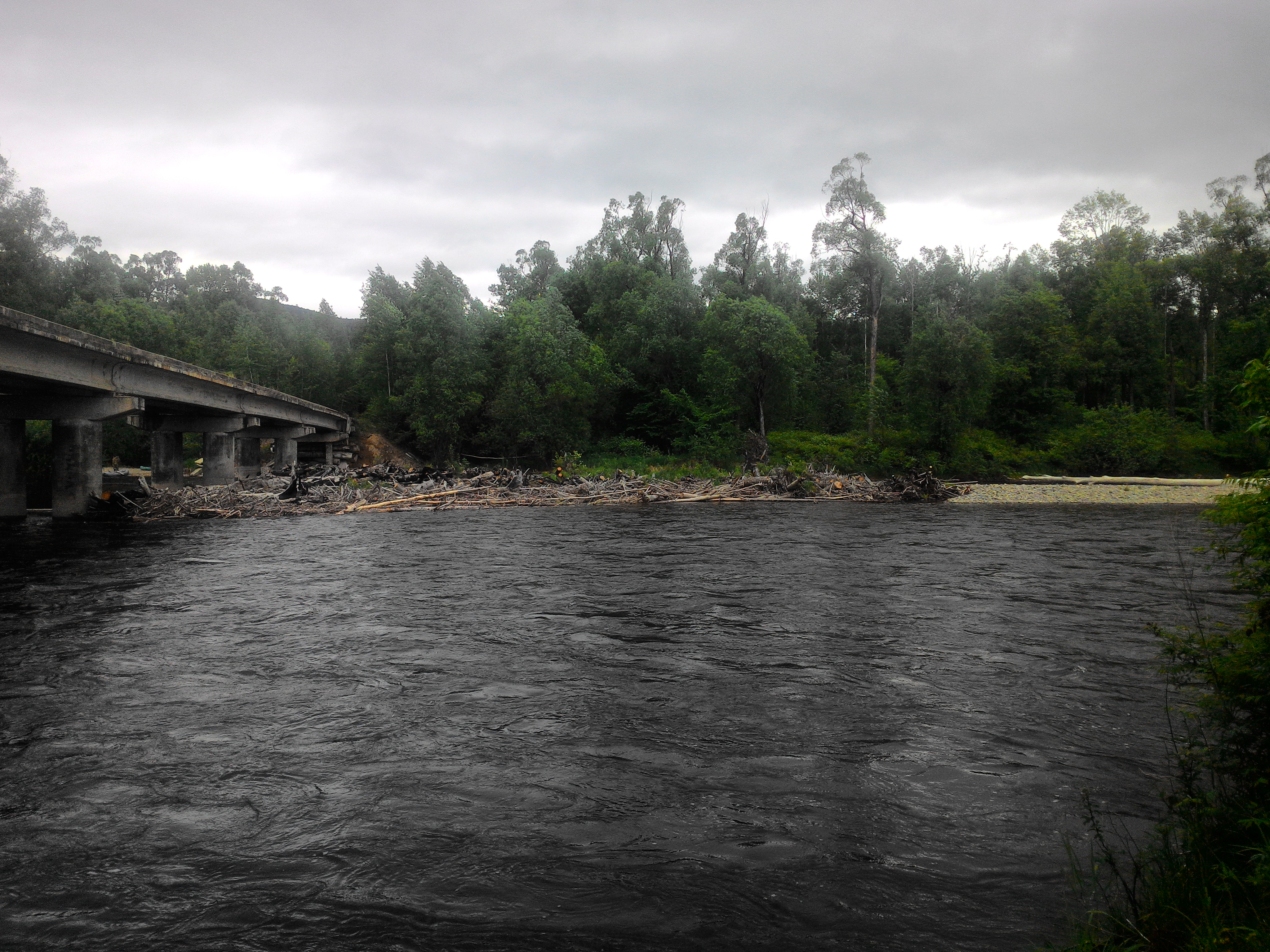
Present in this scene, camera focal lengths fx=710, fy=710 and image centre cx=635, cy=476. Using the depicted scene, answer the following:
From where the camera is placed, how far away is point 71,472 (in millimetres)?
25750

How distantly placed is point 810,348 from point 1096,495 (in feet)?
98.4

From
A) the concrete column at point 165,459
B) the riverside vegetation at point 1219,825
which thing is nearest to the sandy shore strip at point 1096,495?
the riverside vegetation at point 1219,825

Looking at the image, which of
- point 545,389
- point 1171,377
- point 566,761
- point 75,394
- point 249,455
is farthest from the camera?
point 545,389

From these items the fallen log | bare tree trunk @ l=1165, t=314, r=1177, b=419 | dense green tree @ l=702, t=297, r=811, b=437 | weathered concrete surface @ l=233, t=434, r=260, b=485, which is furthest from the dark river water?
bare tree trunk @ l=1165, t=314, r=1177, b=419

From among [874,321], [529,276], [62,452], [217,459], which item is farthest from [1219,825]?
[529,276]

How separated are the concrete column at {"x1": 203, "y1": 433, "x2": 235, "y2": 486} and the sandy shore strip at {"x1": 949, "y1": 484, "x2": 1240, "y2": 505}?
40.2 meters

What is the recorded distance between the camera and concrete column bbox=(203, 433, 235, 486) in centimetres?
4203

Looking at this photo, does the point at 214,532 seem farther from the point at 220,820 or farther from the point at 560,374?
the point at 560,374

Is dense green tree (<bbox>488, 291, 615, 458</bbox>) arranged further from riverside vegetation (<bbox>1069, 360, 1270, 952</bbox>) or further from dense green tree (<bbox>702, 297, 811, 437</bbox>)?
riverside vegetation (<bbox>1069, 360, 1270, 952</bbox>)

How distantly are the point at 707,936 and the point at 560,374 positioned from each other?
54227 millimetres

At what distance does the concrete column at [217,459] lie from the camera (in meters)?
42.0

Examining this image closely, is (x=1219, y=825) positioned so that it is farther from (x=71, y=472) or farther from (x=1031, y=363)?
(x=1031, y=363)

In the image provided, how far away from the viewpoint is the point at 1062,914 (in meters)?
3.54

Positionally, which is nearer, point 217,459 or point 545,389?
point 217,459
